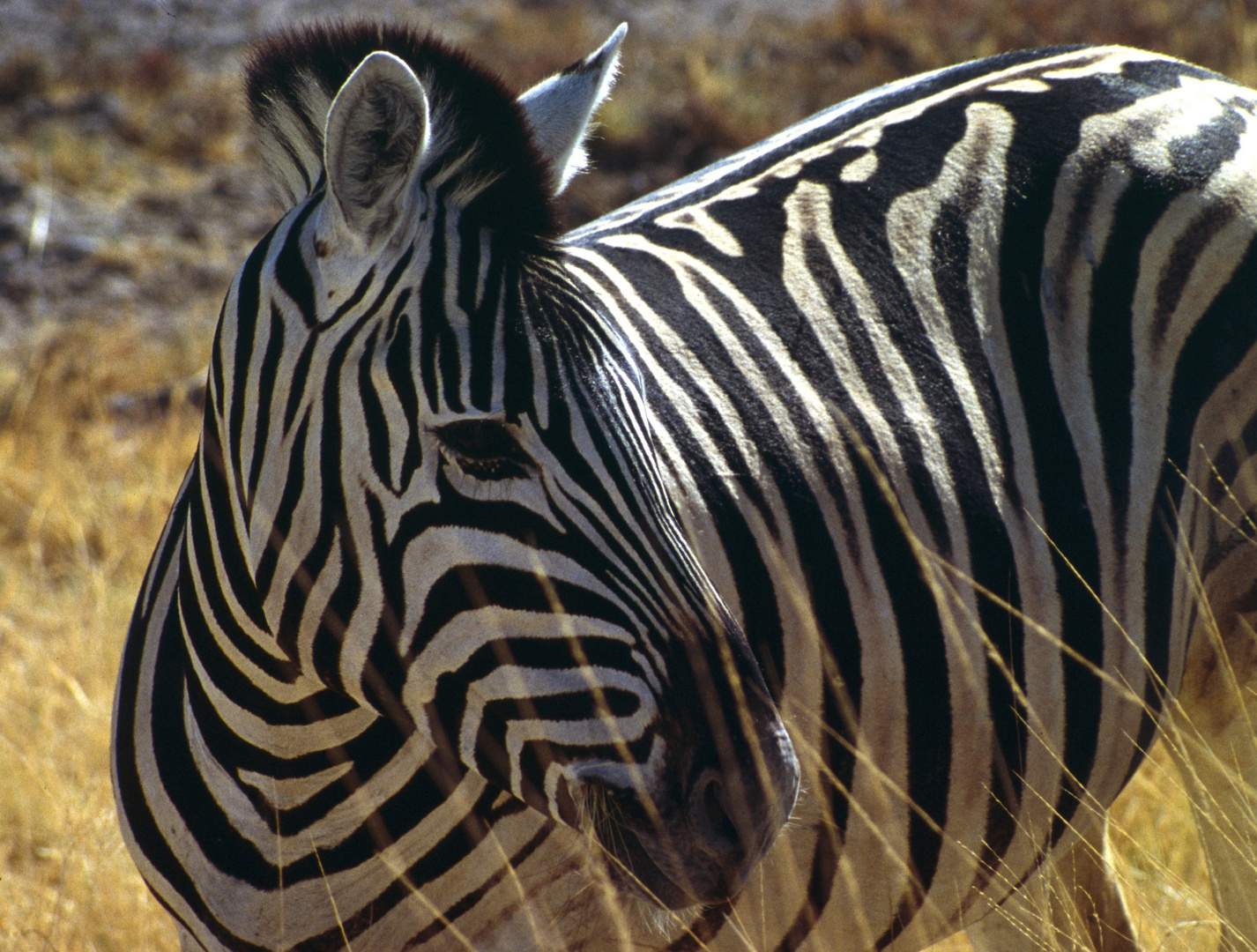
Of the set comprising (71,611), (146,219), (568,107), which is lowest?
(146,219)

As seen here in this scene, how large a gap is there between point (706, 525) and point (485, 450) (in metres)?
0.55

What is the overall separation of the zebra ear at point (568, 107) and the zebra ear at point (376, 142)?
0.42m

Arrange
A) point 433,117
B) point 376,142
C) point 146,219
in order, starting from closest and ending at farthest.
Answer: point 376,142 < point 433,117 < point 146,219

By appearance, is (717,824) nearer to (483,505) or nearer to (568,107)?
→ (483,505)

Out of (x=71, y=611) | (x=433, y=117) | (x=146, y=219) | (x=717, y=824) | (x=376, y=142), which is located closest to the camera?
(x=717, y=824)

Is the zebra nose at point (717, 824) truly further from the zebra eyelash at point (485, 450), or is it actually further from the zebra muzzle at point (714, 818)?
the zebra eyelash at point (485, 450)

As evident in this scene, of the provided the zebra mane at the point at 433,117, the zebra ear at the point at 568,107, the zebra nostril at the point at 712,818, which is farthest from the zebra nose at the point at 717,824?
the zebra ear at the point at 568,107

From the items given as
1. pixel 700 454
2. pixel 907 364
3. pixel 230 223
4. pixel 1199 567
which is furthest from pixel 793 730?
pixel 230 223

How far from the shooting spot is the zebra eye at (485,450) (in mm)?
1457

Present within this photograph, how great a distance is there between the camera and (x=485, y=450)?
1.46m

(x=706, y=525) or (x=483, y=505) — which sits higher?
(x=483, y=505)

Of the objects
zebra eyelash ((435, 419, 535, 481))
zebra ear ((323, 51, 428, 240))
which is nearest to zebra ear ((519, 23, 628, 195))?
zebra ear ((323, 51, 428, 240))

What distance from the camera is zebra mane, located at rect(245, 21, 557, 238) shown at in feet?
5.34

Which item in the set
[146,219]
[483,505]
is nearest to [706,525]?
[483,505]
